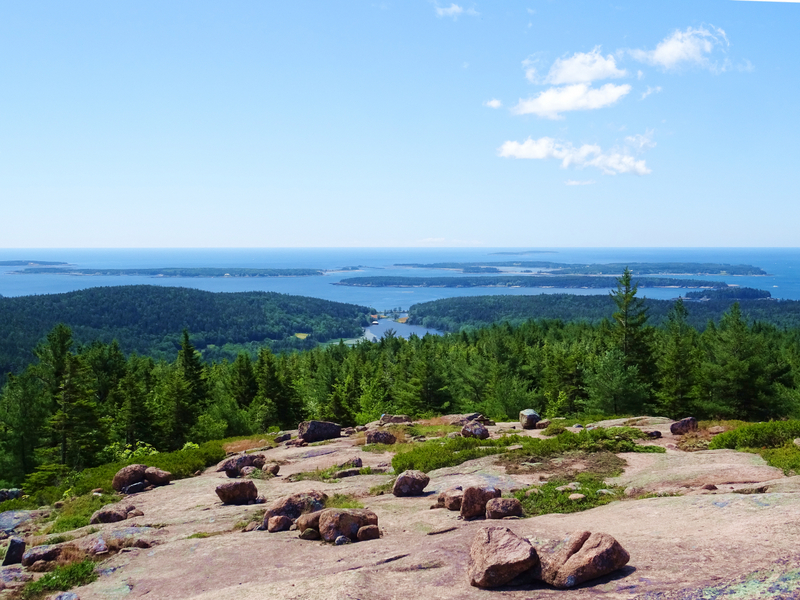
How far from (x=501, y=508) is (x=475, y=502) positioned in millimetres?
640

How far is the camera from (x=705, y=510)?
400 inches

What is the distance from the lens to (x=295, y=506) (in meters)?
13.3

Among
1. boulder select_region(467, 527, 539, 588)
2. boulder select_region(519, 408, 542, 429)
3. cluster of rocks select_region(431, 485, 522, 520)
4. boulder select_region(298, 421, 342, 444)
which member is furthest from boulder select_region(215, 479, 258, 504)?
boulder select_region(519, 408, 542, 429)

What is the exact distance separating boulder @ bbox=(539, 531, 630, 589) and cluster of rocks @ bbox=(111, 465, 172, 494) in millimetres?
16066

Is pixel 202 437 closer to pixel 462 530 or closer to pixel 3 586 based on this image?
pixel 3 586

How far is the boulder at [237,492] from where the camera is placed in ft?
50.8

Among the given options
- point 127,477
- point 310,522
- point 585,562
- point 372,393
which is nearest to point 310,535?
point 310,522

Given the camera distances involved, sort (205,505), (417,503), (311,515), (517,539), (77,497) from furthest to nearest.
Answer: (77,497)
(205,505)
(417,503)
(311,515)
(517,539)

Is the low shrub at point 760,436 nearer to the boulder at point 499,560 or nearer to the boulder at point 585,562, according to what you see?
the boulder at point 585,562

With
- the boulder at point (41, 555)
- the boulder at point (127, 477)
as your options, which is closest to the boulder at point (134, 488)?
the boulder at point (127, 477)

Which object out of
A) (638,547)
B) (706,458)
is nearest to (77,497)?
(638,547)

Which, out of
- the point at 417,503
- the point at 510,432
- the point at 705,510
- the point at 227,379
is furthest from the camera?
the point at 227,379

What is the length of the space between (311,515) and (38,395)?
1504 inches

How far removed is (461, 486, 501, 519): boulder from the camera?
11992mm
